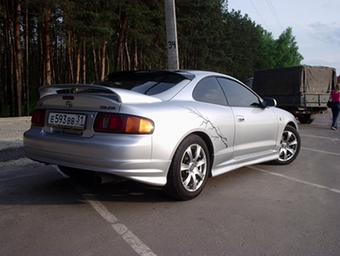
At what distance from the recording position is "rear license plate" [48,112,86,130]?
348 cm

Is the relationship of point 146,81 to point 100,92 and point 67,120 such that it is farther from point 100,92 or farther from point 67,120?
point 67,120

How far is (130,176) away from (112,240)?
0.67 meters

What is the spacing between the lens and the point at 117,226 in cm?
313

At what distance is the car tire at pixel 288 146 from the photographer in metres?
5.81

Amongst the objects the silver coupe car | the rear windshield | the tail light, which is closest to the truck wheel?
the silver coupe car

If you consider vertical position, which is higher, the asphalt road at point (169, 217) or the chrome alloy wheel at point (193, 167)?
the chrome alloy wheel at point (193, 167)

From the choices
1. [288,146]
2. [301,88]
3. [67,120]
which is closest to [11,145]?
[67,120]

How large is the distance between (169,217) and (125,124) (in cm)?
102

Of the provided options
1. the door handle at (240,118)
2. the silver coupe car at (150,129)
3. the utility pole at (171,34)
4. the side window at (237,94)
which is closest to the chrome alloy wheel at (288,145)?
the side window at (237,94)

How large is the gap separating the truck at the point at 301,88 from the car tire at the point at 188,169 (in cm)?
1128

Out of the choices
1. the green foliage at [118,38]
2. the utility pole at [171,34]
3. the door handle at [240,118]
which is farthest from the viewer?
the green foliage at [118,38]

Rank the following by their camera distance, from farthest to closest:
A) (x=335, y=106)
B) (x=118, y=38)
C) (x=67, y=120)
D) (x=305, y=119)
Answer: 1. (x=118, y=38)
2. (x=305, y=119)
3. (x=335, y=106)
4. (x=67, y=120)

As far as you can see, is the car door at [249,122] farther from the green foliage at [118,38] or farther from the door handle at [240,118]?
the green foliage at [118,38]

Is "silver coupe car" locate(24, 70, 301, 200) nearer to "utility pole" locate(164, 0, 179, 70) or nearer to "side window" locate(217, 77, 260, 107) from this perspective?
"side window" locate(217, 77, 260, 107)
